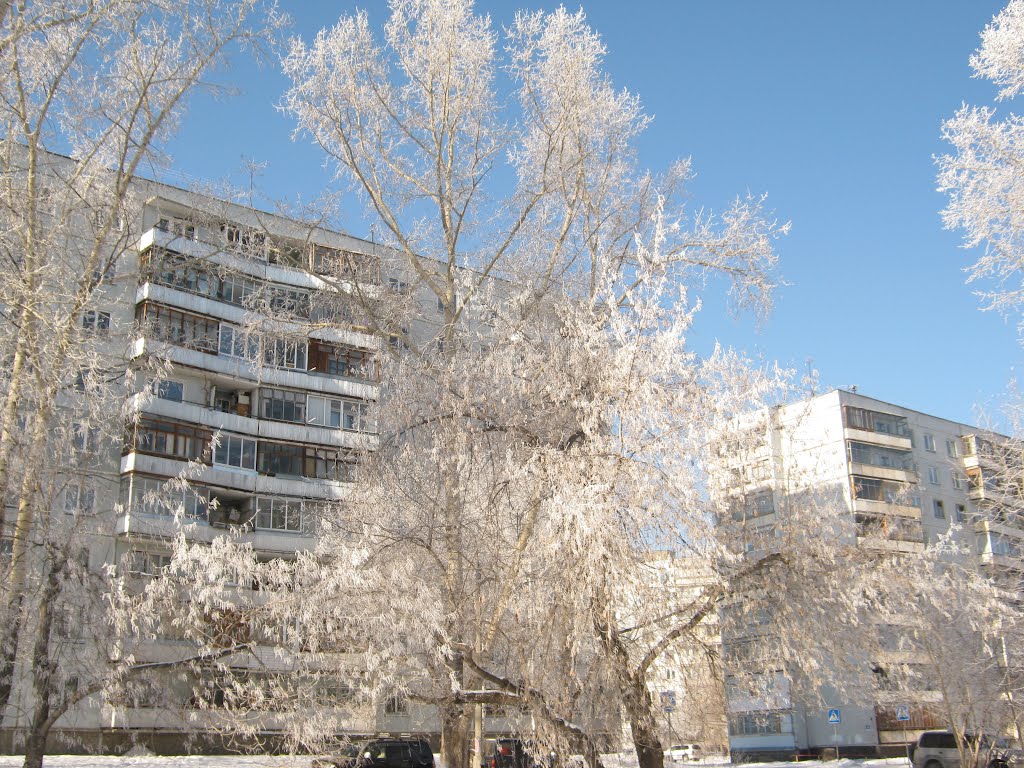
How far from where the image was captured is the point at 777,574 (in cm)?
1283

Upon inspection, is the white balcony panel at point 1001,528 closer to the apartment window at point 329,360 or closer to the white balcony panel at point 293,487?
the white balcony panel at point 293,487

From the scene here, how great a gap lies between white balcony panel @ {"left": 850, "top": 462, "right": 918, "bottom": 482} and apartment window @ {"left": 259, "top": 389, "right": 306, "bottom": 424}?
31.8m

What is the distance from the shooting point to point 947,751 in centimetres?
3516

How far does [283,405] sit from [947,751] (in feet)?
97.0

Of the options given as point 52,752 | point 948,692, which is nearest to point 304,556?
point 52,752

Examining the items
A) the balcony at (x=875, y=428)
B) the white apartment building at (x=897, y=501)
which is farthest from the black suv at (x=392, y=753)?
the balcony at (x=875, y=428)

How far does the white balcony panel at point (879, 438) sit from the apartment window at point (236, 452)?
114 ft

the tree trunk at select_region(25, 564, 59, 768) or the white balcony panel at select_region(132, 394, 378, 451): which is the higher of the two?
the white balcony panel at select_region(132, 394, 378, 451)

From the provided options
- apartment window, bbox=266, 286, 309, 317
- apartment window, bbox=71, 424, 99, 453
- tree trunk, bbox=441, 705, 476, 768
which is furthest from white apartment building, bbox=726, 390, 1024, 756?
apartment window, bbox=71, 424, 99, 453

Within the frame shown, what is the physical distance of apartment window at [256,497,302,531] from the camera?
4094 centimetres

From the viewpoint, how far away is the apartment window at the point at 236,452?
40.8 m

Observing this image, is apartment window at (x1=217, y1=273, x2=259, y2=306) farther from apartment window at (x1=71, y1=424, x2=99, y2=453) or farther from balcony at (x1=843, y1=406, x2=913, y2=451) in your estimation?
balcony at (x1=843, y1=406, x2=913, y2=451)

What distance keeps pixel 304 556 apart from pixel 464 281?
21.8 feet

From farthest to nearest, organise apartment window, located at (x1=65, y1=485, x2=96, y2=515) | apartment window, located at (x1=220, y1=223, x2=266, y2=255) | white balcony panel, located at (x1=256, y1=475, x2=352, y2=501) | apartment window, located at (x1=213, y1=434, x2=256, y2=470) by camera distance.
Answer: white balcony panel, located at (x1=256, y1=475, x2=352, y2=501) → apartment window, located at (x1=213, y1=434, x2=256, y2=470) → apartment window, located at (x1=65, y1=485, x2=96, y2=515) → apartment window, located at (x1=220, y1=223, x2=266, y2=255)
